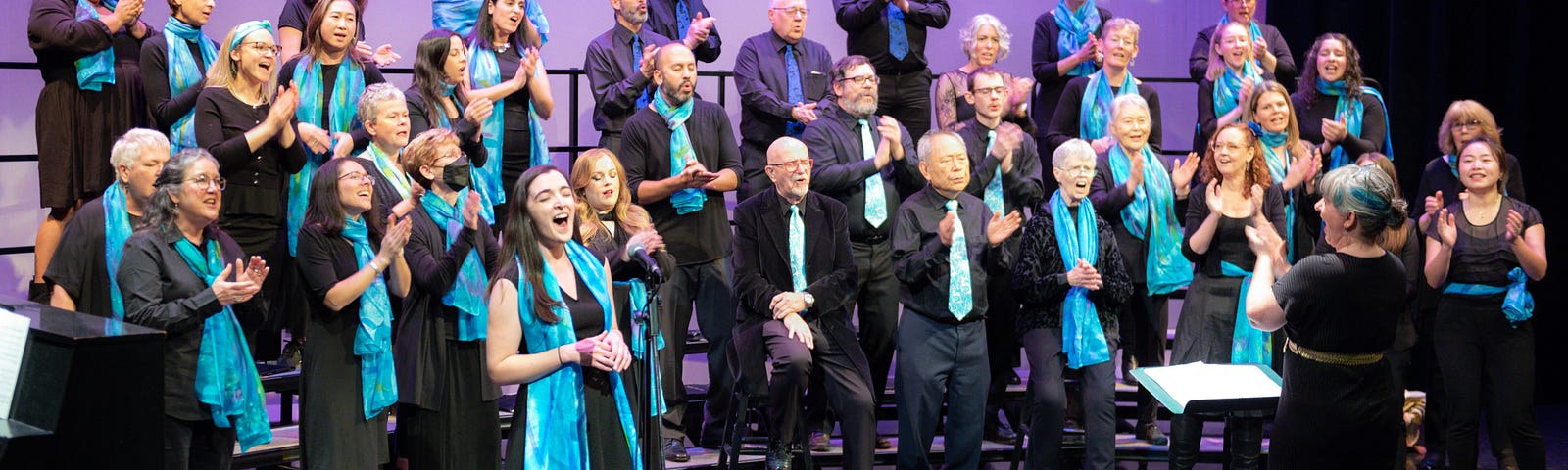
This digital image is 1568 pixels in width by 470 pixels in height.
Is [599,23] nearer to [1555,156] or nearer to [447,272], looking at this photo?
[447,272]

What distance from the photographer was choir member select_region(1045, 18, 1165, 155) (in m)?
6.44

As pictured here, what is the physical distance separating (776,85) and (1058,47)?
1.46 meters

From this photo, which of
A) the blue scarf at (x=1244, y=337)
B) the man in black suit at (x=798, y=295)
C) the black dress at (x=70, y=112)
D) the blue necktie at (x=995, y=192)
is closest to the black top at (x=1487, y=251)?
the blue scarf at (x=1244, y=337)

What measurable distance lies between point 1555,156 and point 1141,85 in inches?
112

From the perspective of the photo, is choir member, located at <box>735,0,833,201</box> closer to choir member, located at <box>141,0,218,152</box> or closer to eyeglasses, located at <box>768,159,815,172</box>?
eyeglasses, located at <box>768,159,815,172</box>

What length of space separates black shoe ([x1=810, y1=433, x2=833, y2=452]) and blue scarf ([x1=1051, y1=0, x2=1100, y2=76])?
2.17 meters

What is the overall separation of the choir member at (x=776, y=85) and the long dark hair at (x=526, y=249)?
2261 millimetres

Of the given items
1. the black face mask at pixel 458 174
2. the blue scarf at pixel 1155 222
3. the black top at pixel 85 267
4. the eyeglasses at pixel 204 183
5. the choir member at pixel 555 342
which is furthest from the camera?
the blue scarf at pixel 1155 222

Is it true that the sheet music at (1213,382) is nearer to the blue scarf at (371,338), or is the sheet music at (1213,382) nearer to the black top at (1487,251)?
the black top at (1487,251)

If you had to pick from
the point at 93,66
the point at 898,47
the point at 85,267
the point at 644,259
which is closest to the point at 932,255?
the point at 898,47

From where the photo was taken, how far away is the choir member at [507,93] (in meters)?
5.68

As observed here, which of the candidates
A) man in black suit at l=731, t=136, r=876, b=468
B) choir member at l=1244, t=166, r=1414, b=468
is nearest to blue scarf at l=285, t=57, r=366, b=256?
man in black suit at l=731, t=136, r=876, b=468

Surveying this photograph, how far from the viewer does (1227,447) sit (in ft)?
18.7

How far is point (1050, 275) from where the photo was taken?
548 cm
